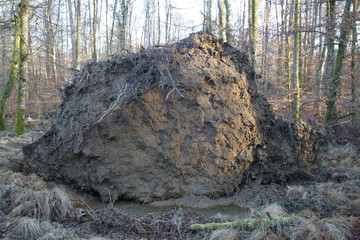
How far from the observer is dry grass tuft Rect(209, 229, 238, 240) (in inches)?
175

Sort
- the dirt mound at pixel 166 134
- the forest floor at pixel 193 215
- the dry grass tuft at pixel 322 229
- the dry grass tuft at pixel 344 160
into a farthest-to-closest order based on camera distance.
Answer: the dry grass tuft at pixel 344 160
the dirt mound at pixel 166 134
the forest floor at pixel 193 215
the dry grass tuft at pixel 322 229

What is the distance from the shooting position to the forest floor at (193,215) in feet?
14.9

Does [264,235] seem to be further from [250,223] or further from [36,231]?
[36,231]

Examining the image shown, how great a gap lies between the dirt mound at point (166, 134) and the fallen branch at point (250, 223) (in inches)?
71.2

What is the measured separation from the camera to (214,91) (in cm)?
726

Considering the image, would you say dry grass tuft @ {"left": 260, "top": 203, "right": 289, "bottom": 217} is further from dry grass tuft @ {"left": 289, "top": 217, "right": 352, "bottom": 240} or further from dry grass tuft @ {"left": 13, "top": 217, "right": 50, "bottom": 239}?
dry grass tuft @ {"left": 13, "top": 217, "right": 50, "bottom": 239}

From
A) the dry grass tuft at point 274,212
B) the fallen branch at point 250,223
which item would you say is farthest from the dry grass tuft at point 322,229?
the dry grass tuft at point 274,212

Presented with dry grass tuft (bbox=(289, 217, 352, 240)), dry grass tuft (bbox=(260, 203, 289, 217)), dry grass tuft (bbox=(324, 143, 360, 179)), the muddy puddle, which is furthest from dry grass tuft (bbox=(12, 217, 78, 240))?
dry grass tuft (bbox=(324, 143, 360, 179))

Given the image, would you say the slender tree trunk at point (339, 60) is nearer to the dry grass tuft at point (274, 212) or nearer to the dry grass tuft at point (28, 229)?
the dry grass tuft at point (274, 212)

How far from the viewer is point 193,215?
568cm

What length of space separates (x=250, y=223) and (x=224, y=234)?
513mm

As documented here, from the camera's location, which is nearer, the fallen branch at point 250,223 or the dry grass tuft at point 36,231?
the dry grass tuft at point 36,231

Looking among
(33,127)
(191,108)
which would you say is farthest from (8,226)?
(33,127)

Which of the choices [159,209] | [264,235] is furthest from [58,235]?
[264,235]
